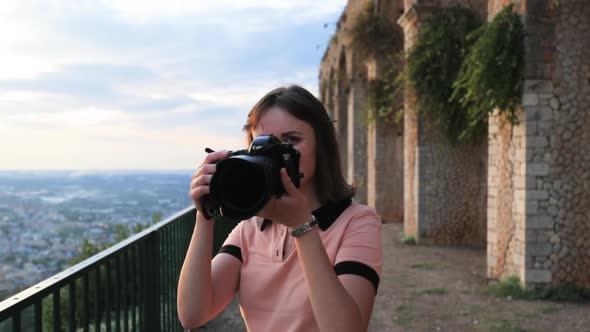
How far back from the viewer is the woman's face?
151 centimetres

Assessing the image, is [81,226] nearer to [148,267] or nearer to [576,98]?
[148,267]

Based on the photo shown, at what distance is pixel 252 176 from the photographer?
1.31 m

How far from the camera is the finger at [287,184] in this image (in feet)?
4.28

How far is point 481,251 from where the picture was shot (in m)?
9.95

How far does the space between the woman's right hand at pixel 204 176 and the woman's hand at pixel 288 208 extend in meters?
0.18

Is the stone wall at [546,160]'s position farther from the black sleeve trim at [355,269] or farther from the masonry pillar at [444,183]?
the black sleeve trim at [355,269]

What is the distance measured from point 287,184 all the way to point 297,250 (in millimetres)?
179

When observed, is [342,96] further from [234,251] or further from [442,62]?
[234,251]

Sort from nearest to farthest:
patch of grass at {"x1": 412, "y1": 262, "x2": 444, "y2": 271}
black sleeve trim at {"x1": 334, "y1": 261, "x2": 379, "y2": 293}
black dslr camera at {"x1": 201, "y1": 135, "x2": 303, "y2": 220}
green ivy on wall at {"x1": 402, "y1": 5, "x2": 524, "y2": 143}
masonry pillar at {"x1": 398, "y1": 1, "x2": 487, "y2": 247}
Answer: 1. black dslr camera at {"x1": 201, "y1": 135, "x2": 303, "y2": 220}
2. black sleeve trim at {"x1": 334, "y1": 261, "x2": 379, "y2": 293}
3. patch of grass at {"x1": 412, "y1": 262, "x2": 444, "y2": 271}
4. green ivy on wall at {"x1": 402, "y1": 5, "x2": 524, "y2": 143}
5. masonry pillar at {"x1": 398, "y1": 1, "x2": 487, "y2": 247}

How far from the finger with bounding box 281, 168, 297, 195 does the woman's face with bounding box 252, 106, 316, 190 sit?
0.20 m

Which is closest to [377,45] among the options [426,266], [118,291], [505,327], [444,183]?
[444,183]

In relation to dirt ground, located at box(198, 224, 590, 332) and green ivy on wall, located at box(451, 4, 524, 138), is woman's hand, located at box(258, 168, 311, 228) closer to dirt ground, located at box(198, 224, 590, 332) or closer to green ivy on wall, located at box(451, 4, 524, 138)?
dirt ground, located at box(198, 224, 590, 332)

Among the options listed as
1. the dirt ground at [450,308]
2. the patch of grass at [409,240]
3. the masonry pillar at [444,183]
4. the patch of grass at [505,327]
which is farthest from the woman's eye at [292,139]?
the patch of grass at [409,240]

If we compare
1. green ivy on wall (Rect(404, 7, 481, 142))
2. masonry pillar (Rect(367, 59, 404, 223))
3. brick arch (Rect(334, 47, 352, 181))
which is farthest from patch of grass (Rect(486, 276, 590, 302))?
brick arch (Rect(334, 47, 352, 181))
